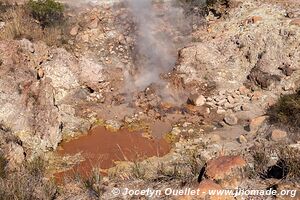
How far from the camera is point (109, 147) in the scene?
7.98m

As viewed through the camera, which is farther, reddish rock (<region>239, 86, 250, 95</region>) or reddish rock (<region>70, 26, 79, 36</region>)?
reddish rock (<region>70, 26, 79, 36</region>)

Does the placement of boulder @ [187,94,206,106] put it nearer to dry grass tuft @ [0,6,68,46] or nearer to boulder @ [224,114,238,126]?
boulder @ [224,114,238,126]

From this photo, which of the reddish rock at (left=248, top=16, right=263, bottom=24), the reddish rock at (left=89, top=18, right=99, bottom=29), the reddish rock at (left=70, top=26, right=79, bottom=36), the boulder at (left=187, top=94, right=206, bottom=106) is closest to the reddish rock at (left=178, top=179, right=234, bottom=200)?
the boulder at (left=187, top=94, right=206, bottom=106)

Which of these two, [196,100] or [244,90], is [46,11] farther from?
[244,90]

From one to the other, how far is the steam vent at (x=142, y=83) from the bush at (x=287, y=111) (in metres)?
0.03

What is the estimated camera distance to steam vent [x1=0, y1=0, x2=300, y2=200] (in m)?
7.51

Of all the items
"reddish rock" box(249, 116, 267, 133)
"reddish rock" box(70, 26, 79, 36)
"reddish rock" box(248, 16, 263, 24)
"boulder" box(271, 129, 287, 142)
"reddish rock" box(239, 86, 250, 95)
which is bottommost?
"reddish rock" box(249, 116, 267, 133)

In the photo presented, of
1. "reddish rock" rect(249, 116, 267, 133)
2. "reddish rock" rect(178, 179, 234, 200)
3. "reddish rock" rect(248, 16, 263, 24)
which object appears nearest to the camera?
"reddish rock" rect(178, 179, 234, 200)

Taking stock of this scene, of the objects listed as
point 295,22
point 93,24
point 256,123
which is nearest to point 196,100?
point 256,123

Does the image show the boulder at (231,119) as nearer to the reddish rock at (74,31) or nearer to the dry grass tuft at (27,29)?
the dry grass tuft at (27,29)

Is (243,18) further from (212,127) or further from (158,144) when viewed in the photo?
(158,144)

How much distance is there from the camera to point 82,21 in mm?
11000

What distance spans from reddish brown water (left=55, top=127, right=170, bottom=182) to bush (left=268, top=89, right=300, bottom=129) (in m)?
2.07

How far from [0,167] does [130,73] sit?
4504 millimetres
